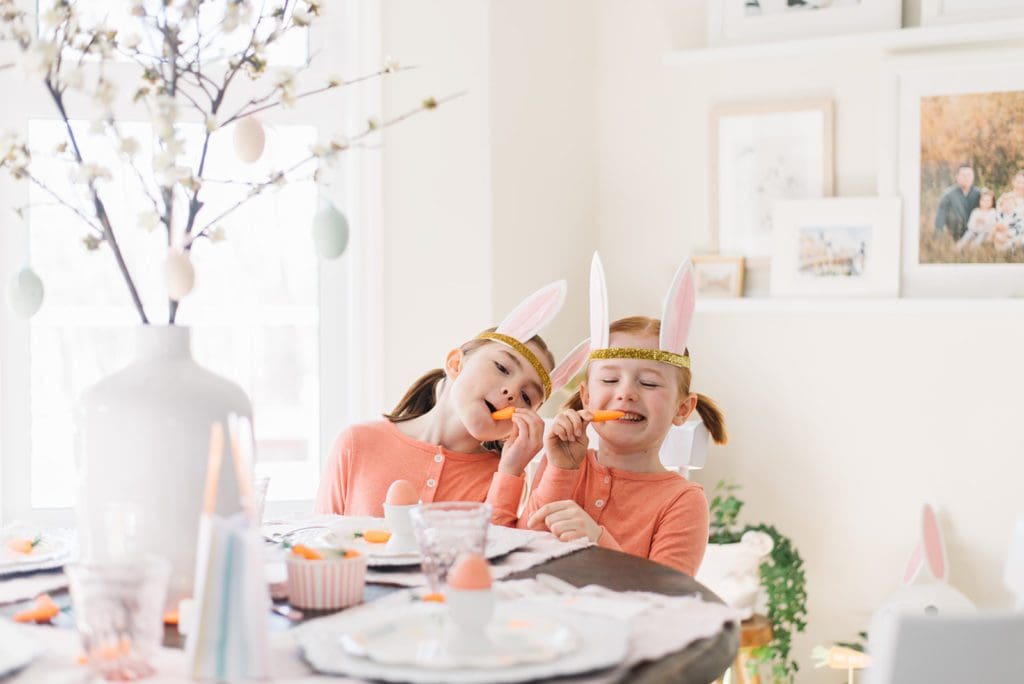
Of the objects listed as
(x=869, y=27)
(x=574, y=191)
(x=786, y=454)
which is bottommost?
(x=786, y=454)

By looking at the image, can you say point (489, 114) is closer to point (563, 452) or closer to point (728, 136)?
point (728, 136)

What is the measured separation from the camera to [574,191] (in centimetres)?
343

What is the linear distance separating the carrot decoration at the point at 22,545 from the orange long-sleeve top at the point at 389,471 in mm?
720

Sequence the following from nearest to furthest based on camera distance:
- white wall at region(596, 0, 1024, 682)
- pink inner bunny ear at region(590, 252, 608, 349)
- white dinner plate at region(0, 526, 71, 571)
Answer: white dinner plate at region(0, 526, 71, 571), pink inner bunny ear at region(590, 252, 608, 349), white wall at region(596, 0, 1024, 682)

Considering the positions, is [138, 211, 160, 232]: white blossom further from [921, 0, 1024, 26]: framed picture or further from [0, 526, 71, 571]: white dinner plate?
[921, 0, 1024, 26]: framed picture

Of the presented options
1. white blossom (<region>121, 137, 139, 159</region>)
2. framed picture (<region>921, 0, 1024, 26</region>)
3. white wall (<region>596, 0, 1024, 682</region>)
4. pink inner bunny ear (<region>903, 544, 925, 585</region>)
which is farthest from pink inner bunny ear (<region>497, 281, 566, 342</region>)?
framed picture (<region>921, 0, 1024, 26</region>)

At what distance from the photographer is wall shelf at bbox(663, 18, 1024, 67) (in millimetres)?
2957

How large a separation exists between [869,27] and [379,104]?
1.35 meters

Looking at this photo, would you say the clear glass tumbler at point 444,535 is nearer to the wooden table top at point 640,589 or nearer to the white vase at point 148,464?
the wooden table top at point 640,589

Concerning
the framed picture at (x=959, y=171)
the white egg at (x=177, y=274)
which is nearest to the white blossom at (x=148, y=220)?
the white egg at (x=177, y=274)

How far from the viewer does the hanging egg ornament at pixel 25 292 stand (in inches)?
59.8

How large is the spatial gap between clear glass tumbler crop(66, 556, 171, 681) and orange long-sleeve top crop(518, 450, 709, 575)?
1000 mm

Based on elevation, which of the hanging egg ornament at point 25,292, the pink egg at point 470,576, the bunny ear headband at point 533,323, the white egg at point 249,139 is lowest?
the pink egg at point 470,576

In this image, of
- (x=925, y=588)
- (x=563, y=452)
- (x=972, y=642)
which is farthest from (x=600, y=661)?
(x=925, y=588)
